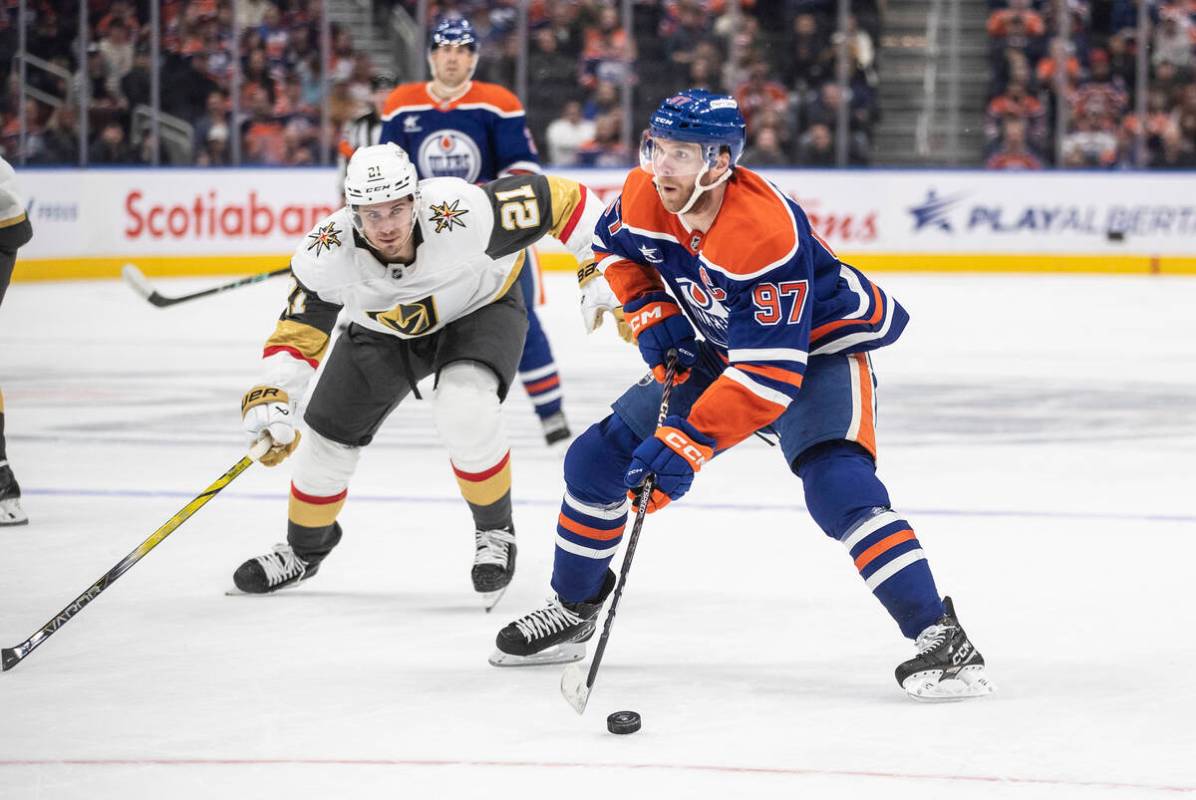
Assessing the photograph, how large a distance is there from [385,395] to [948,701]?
1378 mm

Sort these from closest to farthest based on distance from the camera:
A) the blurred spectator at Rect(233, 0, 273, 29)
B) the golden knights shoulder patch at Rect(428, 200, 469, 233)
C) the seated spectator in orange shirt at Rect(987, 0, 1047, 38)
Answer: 1. the golden knights shoulder patch at Rect(428, 200, 469, 233)
2. the blurred spectator at Rect(233, 0, 273, 29)
3. the seated spectator in orange shirt at Rect(987, 0, 1047, 38)

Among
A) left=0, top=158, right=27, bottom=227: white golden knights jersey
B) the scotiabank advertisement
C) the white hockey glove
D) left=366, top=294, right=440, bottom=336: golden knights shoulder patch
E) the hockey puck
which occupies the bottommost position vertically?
the scotiabank advertisement

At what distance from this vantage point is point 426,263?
359 cm

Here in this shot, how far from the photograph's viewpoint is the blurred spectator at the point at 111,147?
11.4m

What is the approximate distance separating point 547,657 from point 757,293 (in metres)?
0.85

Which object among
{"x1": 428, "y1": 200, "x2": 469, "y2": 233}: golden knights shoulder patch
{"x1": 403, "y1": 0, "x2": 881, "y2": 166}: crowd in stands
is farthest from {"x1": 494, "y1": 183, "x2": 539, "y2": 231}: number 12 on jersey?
{"x1": 403, "y1": 0, "x2": 881, "y2": 166}: crowd in stands

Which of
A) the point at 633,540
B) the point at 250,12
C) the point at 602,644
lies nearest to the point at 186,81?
the point at 250,12

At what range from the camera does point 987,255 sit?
12.5 m

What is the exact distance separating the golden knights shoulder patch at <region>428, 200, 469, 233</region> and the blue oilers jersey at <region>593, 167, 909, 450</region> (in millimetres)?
592

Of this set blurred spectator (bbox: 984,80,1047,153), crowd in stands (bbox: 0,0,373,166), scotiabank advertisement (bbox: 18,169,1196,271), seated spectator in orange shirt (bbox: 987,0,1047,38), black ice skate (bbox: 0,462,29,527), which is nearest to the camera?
black ice skate (bbox: 0,462,29,527)

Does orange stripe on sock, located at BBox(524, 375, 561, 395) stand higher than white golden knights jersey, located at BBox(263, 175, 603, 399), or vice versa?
white golden knights jersey, located at BBox(263, 175, 603, 399)

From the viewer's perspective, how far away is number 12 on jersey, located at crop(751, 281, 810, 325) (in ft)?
9.32

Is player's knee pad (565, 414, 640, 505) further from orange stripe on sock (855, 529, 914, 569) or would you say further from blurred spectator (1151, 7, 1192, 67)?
blurred spectator (1151, 7, 1192, 67)

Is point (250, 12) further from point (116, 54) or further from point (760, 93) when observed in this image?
point (760, 93)
